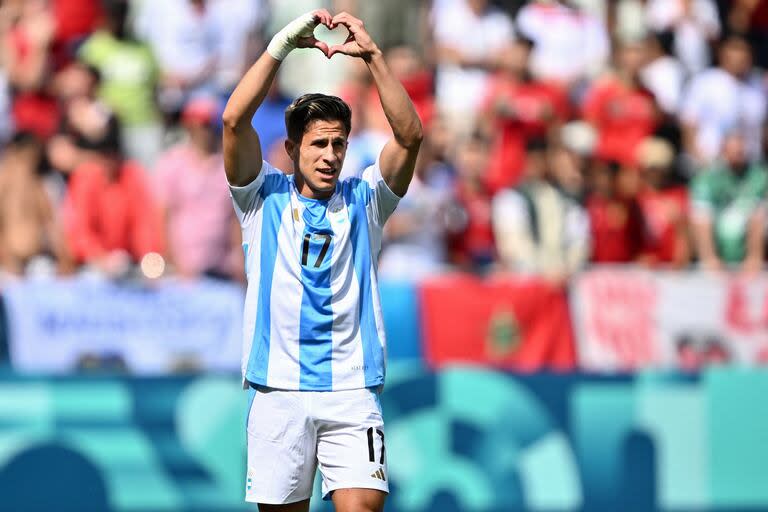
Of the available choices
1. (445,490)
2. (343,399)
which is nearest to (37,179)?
(445,490)

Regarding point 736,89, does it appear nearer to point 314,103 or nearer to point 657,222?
point 657,222

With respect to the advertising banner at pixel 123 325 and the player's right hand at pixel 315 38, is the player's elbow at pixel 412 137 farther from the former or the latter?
the advertising banner at pixel 123 325

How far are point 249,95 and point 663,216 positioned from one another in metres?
7.29

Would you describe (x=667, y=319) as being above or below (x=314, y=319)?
below

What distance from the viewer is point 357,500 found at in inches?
225

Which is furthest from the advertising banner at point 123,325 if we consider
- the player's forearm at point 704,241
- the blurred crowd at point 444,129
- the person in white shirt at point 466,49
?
the player's forearm at point 704,241

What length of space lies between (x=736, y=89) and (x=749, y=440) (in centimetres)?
483

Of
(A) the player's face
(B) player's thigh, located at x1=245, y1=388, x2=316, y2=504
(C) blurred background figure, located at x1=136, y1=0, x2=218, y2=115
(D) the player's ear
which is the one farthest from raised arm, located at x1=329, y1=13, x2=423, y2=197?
(C) blurred background figure, located at x1=136, y1=0, x2=218, y2=115

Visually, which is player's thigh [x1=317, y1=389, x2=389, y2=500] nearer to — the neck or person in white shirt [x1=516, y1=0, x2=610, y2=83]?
the neck

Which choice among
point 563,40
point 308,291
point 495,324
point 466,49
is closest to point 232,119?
point 308,291

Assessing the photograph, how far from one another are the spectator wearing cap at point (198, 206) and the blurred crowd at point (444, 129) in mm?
17

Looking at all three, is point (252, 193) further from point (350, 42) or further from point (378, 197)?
point (350, 42)

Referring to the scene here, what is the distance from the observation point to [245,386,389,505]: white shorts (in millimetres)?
5770

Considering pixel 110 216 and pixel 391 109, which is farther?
pixel 110 216
